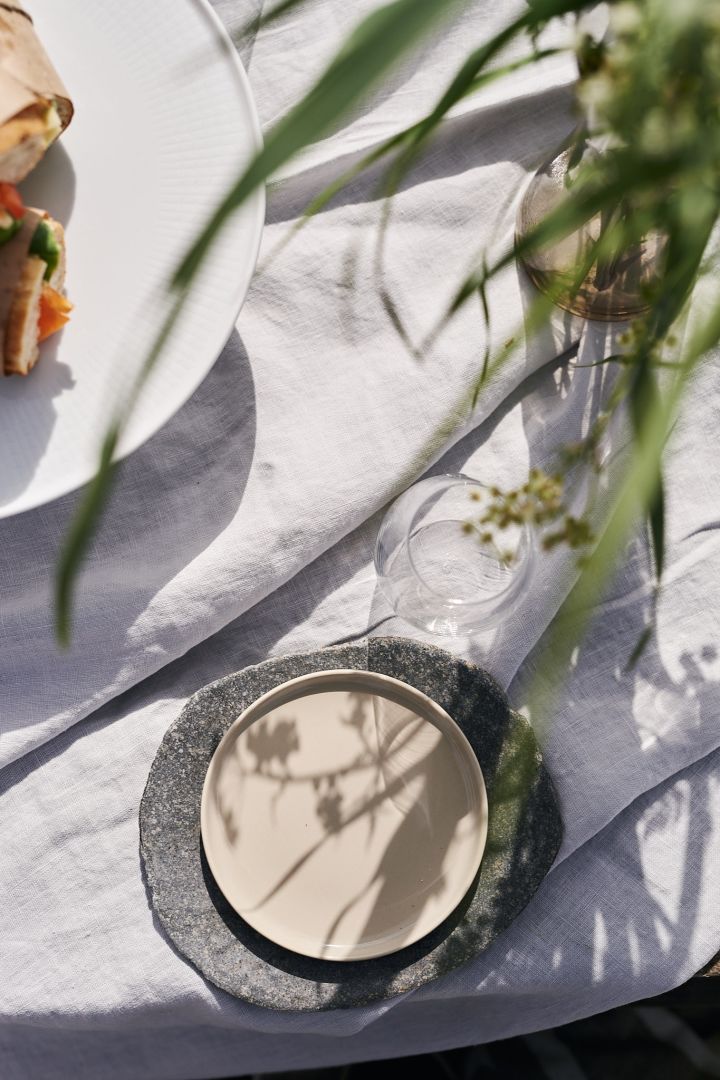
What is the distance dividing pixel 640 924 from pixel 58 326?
22.3 inches

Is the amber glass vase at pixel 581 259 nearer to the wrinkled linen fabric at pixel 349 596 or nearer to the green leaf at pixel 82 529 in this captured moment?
the wrinkled linen fabric at pixel 349 596

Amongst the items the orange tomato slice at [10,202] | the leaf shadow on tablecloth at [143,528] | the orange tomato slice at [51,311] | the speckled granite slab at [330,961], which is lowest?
the speckled granite slab at [330,961]

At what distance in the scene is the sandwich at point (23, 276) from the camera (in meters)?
0.64

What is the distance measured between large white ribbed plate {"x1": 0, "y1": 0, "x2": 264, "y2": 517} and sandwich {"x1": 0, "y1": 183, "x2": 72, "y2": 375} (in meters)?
0.03

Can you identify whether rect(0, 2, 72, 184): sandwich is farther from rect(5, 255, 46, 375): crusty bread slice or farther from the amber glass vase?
the amber glass vase

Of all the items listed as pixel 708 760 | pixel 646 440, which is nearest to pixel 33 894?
pixel 708 760

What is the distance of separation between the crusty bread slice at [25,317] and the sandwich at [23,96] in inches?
1.5

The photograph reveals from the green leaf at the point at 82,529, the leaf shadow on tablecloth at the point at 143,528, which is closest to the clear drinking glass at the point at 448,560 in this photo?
the leaf shadow on tablecloth at the point at 143,528

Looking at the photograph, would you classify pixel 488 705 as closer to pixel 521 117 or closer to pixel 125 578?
pixel 125 578

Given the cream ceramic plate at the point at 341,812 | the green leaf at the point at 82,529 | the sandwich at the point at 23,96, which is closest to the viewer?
the green leaf at the point at 82,529

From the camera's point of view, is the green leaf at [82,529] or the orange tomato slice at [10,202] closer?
the green leaf at [82,529]

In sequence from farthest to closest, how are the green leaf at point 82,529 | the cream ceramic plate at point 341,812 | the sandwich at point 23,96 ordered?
the cream ceramic plate at point 341,812, the sandwich at point 23,96, the green leaf at point 82,529

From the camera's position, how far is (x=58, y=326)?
2.22ft

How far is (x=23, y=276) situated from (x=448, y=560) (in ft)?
1.13
